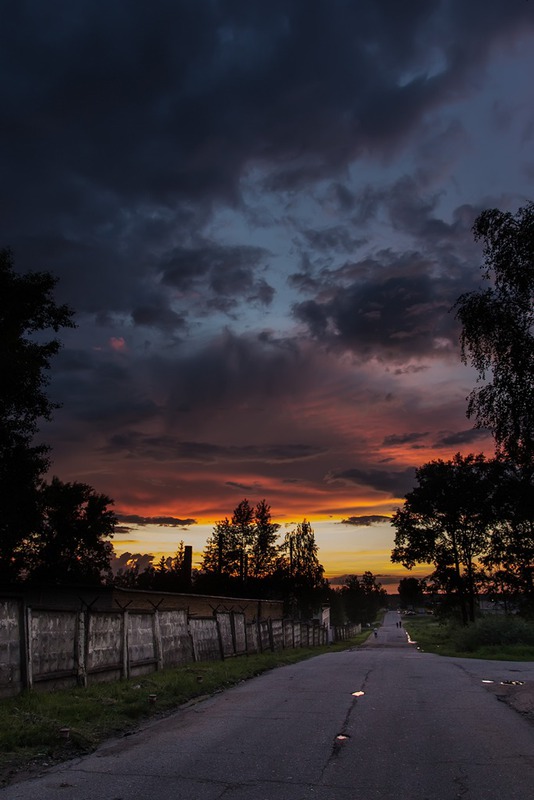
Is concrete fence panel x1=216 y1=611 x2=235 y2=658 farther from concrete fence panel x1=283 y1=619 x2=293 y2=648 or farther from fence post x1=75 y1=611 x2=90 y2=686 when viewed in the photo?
concrete fence panel x1=283 y1=619 x2=293 y2=648

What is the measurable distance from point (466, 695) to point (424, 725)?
12.4ft

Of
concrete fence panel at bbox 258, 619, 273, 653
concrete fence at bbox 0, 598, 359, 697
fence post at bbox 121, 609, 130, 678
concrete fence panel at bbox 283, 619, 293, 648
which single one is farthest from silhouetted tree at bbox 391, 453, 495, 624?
fence post at bbox 121, 609, 130, 678

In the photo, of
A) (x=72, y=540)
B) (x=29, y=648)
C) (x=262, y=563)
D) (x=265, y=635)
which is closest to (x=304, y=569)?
(x=262, y=563)

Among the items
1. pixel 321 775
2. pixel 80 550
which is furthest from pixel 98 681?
pixel 80 550

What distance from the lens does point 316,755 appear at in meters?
6.40

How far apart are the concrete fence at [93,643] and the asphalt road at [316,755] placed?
3.07 meters

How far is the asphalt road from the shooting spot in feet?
17.2

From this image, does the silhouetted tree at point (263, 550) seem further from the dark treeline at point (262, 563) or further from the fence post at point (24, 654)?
the fence post at point (24, 654)

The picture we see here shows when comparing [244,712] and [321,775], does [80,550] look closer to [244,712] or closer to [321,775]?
[244,712]

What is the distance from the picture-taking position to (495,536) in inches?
1951

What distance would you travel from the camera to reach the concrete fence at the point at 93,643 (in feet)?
34.5

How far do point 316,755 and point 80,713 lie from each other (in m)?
4.53

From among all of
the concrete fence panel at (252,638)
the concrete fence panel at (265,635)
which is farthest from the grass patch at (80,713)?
the concrete fence panel at (265,635)

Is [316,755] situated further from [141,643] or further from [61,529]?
[61,529]
